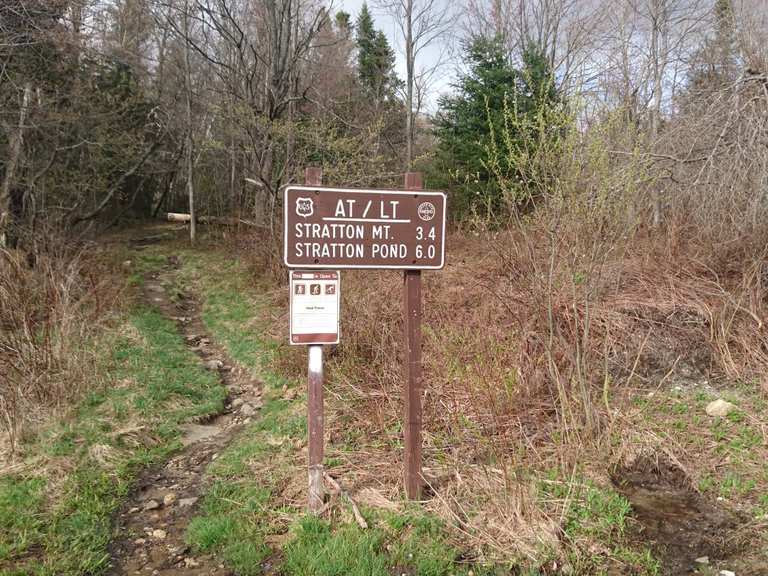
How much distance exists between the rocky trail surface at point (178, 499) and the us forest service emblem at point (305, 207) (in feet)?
6.58

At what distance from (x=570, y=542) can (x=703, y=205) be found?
4974 millimetres

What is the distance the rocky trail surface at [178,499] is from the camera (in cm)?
327

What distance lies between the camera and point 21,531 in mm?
3484

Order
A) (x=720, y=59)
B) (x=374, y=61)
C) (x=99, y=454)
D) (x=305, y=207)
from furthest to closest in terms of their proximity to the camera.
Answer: (x=374, y=61), (x=720, y=59), (x=99, y=454), (x=305, y=207)

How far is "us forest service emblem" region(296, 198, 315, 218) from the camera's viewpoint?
125 inches

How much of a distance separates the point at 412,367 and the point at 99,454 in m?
2.80

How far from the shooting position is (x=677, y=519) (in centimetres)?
342

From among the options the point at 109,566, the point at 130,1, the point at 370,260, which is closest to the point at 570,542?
the point at 370,260

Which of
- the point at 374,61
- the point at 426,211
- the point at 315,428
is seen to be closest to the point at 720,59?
the point at 426,211

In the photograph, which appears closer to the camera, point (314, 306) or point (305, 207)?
point (305, 207)

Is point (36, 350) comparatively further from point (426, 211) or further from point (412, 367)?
point (426, 211)

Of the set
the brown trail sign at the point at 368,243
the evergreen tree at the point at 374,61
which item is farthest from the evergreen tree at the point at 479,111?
the brown trail sign at the point at 368,243

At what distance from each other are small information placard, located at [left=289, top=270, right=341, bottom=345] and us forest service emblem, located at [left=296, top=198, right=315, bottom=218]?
339 millimetres

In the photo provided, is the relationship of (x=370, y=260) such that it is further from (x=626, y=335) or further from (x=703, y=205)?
(x=703, y=205)
